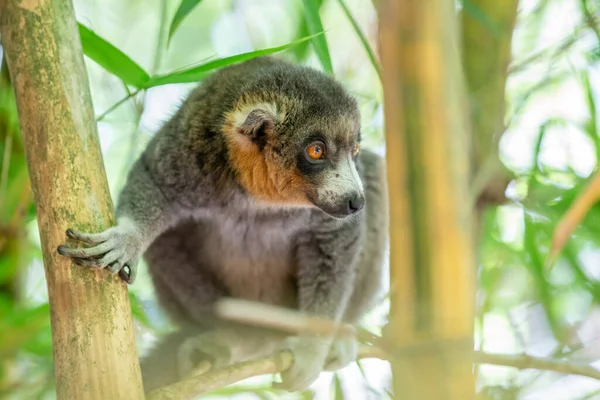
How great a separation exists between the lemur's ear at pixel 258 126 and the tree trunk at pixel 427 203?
1.75m

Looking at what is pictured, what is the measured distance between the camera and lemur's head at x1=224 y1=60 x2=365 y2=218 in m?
2.79

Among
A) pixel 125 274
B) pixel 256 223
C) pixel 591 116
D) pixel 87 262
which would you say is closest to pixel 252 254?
pixel 256 223

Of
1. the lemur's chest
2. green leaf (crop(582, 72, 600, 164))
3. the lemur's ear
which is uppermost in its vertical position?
the lemur's ear

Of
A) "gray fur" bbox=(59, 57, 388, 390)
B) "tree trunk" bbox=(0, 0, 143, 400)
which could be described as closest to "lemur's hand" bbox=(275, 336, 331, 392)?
"gray fur" bbox=(59, 57, 388, 390)

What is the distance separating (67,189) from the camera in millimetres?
1828

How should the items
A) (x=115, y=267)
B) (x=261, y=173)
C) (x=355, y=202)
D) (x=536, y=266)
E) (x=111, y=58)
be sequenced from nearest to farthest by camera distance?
1. (x=115, y=267)
2. (x=111, y=58)
3. (x=536, y=266)
4. (x=355, y=202)
5. (x=261, y=173)

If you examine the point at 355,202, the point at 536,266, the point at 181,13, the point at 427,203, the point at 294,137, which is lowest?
the point at 427,203

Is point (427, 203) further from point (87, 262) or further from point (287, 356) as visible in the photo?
point (287, 356)

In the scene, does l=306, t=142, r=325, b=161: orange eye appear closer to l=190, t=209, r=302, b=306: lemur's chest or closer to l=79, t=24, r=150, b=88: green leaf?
l=190, t=209, r=302, b=306: lemur's chest

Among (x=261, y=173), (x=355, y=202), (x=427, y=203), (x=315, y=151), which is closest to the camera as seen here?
(x=427, y=203)

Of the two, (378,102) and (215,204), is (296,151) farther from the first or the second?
(378,102)

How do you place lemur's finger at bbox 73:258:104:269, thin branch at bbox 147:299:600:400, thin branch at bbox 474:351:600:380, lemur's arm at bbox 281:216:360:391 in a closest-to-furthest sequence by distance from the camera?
thin branch at bbox 147:299:600:400
thin branch at bbox 474:351:600:380
lemur's finger at bbox 73:258:104:269
lemur's arm at bbox 281:216:360:391

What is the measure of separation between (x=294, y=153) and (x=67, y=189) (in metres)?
1.19

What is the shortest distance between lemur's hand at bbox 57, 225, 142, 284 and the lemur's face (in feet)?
2.13
